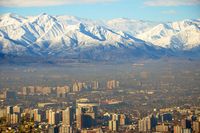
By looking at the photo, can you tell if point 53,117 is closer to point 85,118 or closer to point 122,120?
point 85,118

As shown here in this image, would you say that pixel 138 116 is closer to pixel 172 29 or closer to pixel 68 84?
pixel 68 84

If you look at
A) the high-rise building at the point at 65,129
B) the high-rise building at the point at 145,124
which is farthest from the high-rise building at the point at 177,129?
the high-rise building at the point at 65,129

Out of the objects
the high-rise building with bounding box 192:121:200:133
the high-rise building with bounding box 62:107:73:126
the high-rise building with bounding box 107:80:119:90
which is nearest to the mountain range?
the high-rise building with bounding box 107:80:119:90

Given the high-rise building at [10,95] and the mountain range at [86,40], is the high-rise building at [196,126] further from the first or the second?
the mountain range at [86,40]

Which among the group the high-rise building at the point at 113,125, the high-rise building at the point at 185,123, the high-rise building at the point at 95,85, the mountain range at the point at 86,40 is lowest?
the high-rise building at the point at 113,125

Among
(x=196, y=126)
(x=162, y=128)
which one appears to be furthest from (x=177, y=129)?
(x=162, y=128)

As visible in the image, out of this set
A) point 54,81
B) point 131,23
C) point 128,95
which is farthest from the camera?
point 131,23

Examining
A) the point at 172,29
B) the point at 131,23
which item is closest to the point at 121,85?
the point at 172,29

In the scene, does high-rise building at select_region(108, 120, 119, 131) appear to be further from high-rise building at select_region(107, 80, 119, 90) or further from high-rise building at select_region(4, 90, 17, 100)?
high-rise building at select_region(107, 80, 119, 90)
